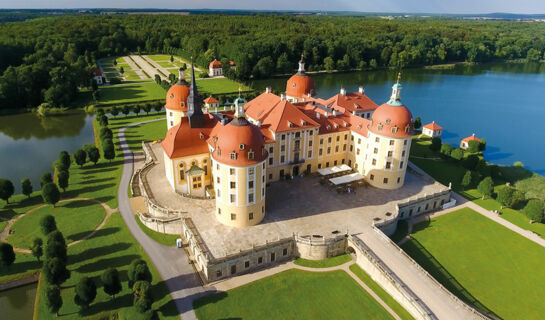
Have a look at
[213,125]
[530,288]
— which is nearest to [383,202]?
[530,288]

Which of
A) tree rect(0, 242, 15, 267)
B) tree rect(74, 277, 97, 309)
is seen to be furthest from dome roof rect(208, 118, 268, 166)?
tree rect(0, 242, 15, 267)

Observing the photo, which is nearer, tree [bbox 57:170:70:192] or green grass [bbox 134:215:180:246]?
green grass [bbox 134:215:180:246]

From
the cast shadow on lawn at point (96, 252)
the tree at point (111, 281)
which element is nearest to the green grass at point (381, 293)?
the tree at point (111, 281)

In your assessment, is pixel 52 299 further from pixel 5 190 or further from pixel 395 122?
pixel 395 122

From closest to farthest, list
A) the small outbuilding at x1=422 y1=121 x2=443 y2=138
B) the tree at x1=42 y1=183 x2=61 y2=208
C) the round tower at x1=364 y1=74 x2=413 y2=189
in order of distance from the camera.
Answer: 1. the tree at x1=42 y1=183 x2=61 y2=208
2. the round tower at x1=364 y1=74 x2=413 y2=189
3. the small outbuilding at x1=422 y1=121 x2=443 y2=138

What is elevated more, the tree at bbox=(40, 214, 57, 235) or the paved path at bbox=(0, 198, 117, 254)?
the tree at bbox=(40, 214, 57, 235)

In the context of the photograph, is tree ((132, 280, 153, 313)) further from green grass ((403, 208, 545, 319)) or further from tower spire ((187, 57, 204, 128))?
green grass ((403, 208, 545, 319))

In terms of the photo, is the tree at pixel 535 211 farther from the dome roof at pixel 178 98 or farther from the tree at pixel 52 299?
the tree at pixel 52 299
